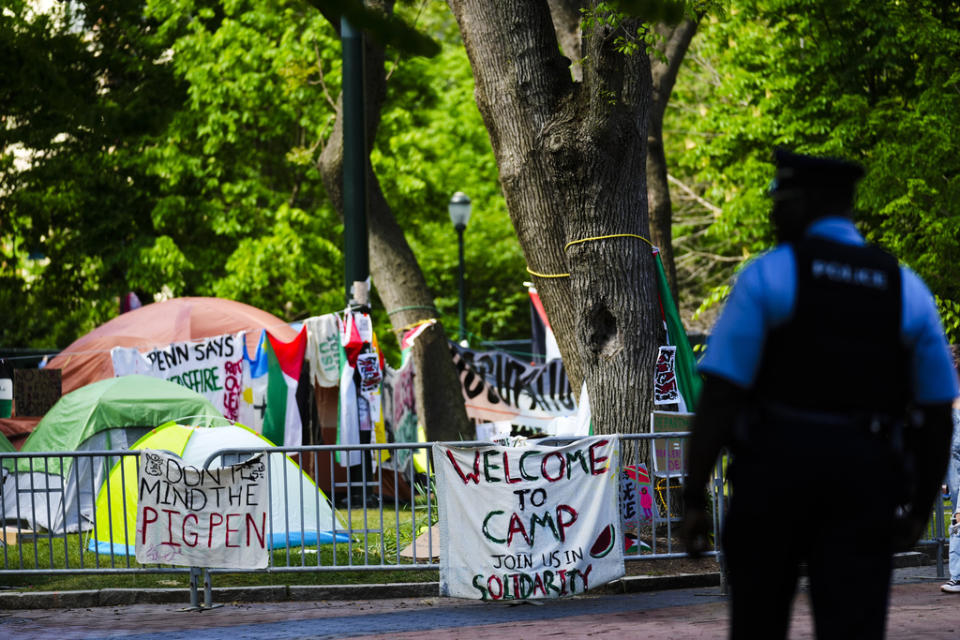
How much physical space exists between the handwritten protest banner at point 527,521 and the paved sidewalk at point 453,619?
0.63 feet

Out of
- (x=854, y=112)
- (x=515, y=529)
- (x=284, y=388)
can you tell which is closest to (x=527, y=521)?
(x=515, y=529)

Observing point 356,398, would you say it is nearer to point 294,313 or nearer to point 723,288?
point 723,288

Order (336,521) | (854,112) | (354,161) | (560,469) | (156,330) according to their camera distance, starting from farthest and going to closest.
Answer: (854,112) → (156,330) → (354,161) → (336,521) → (560,469)

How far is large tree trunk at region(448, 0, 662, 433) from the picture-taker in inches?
396

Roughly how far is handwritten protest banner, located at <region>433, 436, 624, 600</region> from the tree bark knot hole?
1975mm

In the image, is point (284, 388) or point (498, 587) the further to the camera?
Result: point (284, 388)

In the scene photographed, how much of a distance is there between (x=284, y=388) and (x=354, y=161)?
4239mm

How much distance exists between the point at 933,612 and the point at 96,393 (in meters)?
9.88

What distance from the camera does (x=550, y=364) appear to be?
65.2 ft

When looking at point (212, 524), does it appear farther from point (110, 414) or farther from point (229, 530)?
point (110, 414)

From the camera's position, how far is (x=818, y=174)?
368 cm

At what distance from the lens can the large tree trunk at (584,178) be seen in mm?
10070

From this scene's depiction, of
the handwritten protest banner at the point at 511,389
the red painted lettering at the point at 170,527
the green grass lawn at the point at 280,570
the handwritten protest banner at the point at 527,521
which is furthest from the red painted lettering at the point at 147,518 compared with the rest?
the handwritten protest banner at the point at 511,389

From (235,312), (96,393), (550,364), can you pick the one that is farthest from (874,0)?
(96,393)
